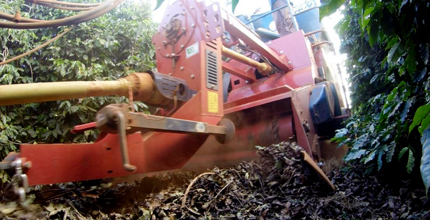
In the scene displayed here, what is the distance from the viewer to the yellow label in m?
2.20

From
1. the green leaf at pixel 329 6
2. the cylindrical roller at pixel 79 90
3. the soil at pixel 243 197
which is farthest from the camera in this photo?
the soil at pixel 243 197

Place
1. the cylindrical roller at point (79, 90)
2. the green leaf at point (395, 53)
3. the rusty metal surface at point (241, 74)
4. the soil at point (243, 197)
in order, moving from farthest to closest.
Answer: the rusty metal surface at point (241, 74), the soil at point (243, 197), the cylindrical roller at point (79, 90), the green leaf at point (395, 53)

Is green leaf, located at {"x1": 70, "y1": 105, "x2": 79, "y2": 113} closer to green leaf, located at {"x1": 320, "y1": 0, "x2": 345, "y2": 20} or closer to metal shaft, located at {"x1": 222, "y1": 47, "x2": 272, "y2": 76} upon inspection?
metal shaft, located at {"x1": 222, "y1": 47, "x2": 272, "y2": 76}

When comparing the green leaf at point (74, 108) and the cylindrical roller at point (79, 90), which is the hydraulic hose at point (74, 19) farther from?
the green leaf at point (74, 108)

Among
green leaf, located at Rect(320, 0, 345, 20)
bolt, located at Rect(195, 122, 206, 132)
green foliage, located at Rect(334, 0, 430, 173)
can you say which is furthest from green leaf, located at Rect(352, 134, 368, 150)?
green leaf, located at Rect(320, 0, 345, 20)

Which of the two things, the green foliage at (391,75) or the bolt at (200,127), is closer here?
the green foliage at (391,75)

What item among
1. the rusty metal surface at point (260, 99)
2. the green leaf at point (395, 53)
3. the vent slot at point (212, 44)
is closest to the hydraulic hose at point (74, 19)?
the vent slot at point (212, 44)

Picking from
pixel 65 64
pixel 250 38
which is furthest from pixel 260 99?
pixel 65 64

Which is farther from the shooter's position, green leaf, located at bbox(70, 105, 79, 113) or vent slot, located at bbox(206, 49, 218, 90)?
green leaf, located at bbox(70, 105, 79, 113)

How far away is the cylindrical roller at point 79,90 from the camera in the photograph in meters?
1.41

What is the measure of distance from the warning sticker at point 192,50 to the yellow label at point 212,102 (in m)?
0.33

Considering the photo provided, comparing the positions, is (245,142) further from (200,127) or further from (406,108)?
(406,108)

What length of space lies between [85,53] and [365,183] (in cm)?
361

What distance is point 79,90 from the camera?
1.63 metres
